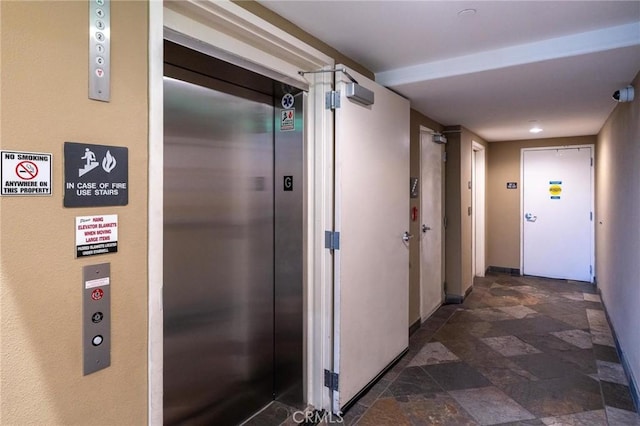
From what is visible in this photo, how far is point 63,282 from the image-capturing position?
1.17m

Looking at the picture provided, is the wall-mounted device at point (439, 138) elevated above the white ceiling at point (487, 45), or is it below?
below

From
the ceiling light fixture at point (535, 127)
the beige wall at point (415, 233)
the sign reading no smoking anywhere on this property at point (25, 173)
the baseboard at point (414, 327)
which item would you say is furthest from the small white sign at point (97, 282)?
the ceiling light fixture at point (535, 127)

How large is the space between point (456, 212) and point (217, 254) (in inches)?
Result: 139

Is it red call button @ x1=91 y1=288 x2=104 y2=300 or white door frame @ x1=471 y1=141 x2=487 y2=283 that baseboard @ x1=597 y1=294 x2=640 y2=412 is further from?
red call button @ x1=91 y1=288 x2=104 y2=300

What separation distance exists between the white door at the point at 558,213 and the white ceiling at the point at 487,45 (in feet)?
8.40

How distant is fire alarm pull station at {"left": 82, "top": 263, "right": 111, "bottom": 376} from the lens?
1220 millimetres

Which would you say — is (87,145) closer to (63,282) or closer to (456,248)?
(63,282)

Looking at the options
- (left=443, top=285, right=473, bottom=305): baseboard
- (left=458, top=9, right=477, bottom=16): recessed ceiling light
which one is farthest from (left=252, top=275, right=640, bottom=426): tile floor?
(left=458, top=9, right=477, bottom=16): recessed ceiling light

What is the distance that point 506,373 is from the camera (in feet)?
9.85

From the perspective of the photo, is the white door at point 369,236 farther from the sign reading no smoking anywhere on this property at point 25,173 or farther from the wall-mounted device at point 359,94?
the sign reading no smoking anywhere on this property at point 25,173

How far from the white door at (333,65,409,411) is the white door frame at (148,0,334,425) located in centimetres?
9

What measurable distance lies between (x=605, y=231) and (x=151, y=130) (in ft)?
16.3

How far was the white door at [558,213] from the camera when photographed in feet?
18.8
